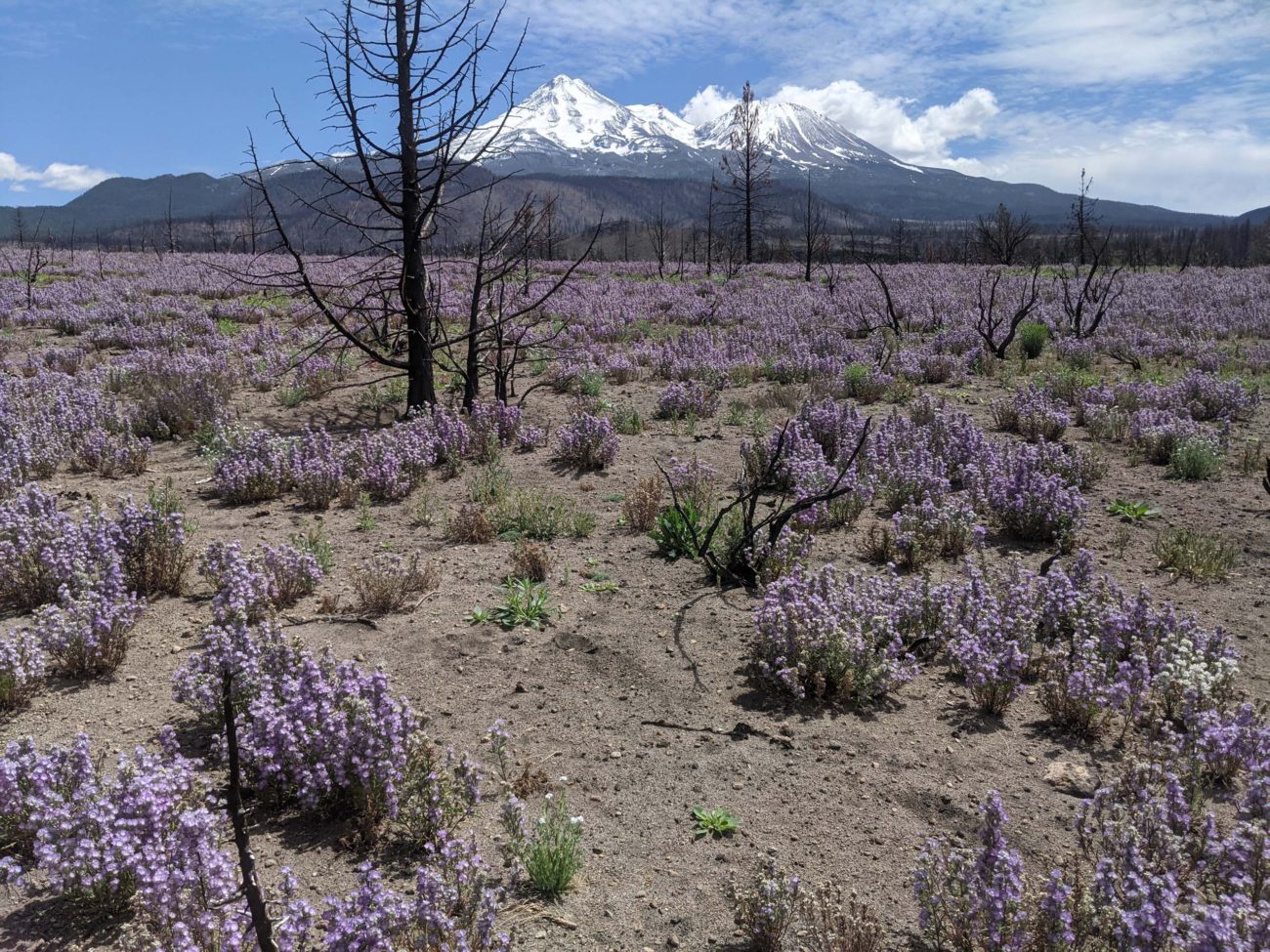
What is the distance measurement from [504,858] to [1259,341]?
18351mm

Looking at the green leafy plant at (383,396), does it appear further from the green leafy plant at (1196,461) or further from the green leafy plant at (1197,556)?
the green leafy plant at (1196,461)

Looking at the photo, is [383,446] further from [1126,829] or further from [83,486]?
[1126,829]

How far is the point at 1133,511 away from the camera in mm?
7016

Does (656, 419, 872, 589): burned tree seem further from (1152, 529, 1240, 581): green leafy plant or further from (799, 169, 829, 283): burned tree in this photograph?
(799, 169, 829, 283): burned tree

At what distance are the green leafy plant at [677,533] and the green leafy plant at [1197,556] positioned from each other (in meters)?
3.48

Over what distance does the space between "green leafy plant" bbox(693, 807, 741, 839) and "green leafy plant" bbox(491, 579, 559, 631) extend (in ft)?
6.51

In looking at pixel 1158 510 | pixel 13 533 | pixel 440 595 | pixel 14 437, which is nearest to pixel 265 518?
pixel 13 533

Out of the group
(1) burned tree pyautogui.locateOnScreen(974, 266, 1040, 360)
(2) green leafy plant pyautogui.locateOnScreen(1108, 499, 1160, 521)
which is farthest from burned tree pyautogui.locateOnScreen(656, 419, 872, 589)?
(1) burned tree pyautogui.locateOnScreen(974, 266, 1040, 360)

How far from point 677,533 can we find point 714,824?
305cm

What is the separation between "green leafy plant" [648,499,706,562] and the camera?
6.28 metres

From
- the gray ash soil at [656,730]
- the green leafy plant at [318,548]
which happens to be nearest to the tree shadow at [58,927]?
Result: the gray ash soil at [656,730]

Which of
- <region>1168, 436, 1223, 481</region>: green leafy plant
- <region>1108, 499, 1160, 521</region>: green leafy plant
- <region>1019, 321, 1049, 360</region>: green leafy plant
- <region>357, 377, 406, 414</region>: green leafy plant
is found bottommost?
<region>1108, 499, 1160, 521</region>: green leafy plant

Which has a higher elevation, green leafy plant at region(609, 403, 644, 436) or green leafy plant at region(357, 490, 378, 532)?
green leafy plant at region(609, 403, 644, 436)

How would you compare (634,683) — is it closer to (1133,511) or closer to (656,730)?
(656,730)
